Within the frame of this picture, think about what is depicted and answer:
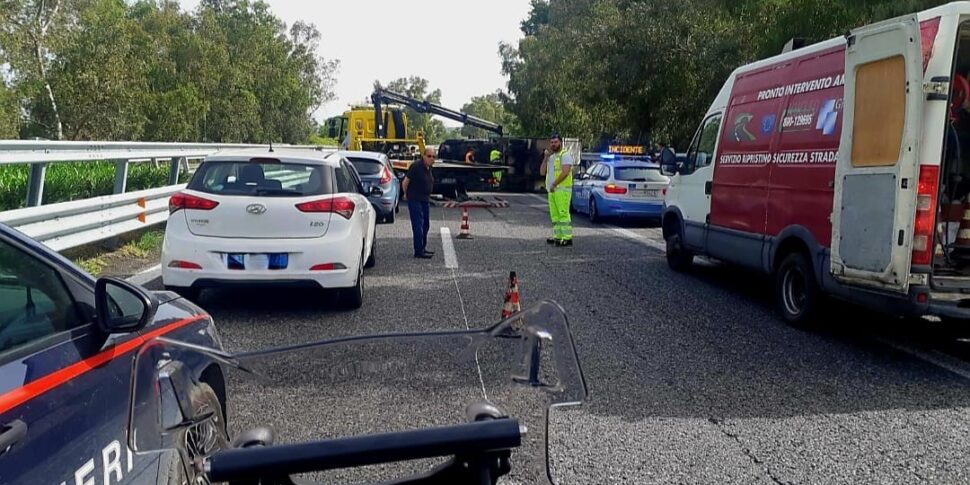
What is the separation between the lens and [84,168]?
1546 centimetres

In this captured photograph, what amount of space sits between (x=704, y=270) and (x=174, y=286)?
7.24 m

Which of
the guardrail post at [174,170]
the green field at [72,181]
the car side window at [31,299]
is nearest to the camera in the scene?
the car side window at [31,299]

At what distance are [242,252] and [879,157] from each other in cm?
557

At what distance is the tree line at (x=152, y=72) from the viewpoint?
32.3 metres

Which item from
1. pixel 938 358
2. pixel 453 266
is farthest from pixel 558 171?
pixel 938 358

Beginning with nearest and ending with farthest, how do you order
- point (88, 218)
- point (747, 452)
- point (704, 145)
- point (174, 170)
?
point (747, 452), point (88, 218), point (704, 145), point (174, 170)

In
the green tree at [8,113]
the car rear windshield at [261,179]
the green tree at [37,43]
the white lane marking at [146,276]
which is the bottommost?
the white lane marking at [146,276]

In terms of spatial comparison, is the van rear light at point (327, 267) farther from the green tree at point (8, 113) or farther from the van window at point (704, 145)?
the green tree at point (8, 113)

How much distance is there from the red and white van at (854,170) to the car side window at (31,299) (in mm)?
5706

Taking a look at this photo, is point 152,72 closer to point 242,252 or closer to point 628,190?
point 628,190

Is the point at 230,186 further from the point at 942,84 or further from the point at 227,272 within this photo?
the point at 942,84

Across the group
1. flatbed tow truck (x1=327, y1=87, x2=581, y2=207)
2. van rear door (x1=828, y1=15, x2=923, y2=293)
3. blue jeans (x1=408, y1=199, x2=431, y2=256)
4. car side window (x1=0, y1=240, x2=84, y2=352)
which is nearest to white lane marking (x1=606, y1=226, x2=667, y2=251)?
blue jeans (x1=408, y1=199, x2=431, y2=256)

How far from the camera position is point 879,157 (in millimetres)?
6367

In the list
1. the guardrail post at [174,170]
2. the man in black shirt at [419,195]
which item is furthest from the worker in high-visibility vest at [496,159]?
the man in black shirt at [419,195]
